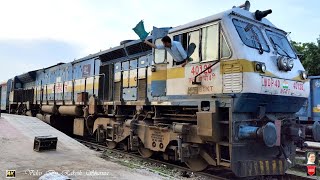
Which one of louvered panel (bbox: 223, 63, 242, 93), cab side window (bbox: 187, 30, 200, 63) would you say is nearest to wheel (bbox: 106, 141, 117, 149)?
cab side window (bbox: 187, 30, 200, 63)

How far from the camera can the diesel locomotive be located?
7.01 m

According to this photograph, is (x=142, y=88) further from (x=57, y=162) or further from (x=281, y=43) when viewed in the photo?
(x=281, y=43)

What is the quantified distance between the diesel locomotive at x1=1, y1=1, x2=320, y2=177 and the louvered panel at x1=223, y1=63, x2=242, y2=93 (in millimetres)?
21

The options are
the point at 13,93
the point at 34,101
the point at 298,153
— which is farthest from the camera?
the point at 13,93

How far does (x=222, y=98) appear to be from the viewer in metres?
7.22

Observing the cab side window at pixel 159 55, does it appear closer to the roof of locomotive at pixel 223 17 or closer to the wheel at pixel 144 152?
the roof of locomotive at pixel 223 17

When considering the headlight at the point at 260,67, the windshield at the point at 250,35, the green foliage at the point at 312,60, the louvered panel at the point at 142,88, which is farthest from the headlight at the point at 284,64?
the green foliage at the point at 312,60

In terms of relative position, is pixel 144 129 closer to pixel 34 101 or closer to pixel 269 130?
pixel 269 130

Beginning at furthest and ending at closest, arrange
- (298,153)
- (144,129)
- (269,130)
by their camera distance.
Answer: (298,153), (144,129), (269,130)

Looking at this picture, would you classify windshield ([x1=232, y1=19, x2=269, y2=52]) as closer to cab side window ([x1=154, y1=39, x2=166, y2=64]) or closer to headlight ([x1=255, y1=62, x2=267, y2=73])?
headlight ([x1=255, y1=62, x2=267, y2=73])

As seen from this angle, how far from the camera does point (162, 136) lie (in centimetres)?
891

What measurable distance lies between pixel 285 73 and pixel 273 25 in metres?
1.71

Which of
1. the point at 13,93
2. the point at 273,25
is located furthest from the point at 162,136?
the point at 13,93

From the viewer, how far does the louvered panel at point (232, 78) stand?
22.8 feet
